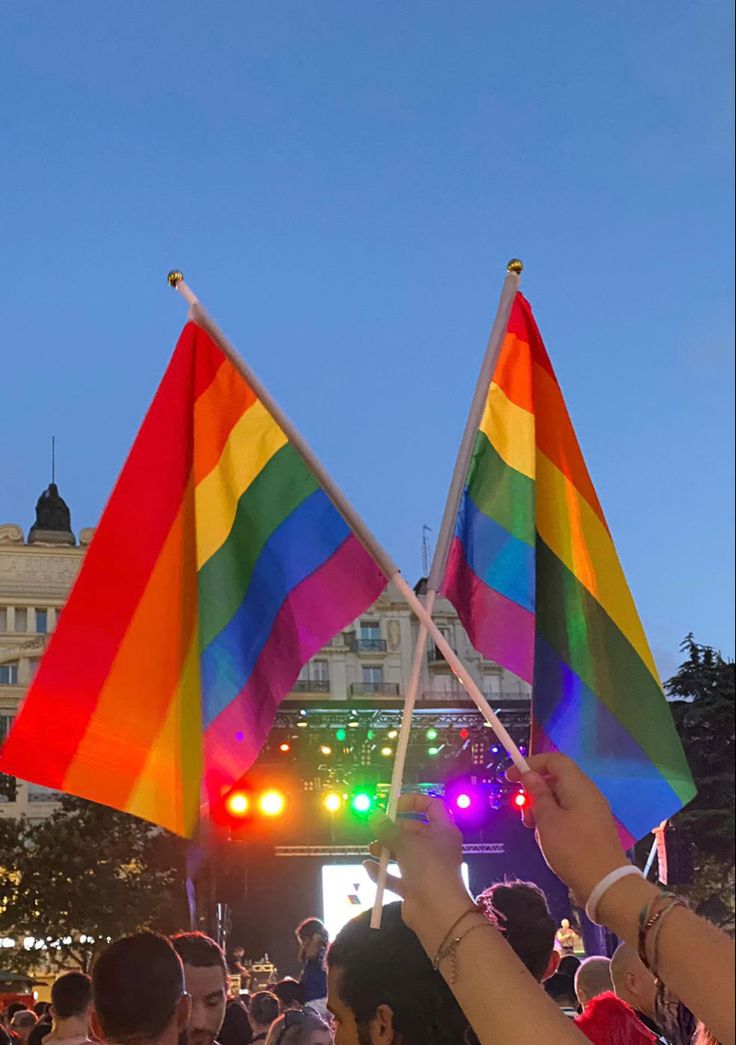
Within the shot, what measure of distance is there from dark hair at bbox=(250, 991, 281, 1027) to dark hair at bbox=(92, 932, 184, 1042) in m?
3.56

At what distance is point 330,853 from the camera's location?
27500 mm

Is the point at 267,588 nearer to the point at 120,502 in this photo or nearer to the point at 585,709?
the point at 120,502

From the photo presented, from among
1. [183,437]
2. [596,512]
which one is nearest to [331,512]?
[183,437]

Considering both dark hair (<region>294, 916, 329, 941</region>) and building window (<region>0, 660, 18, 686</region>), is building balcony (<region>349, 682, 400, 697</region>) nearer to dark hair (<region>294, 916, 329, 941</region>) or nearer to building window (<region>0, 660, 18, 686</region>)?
building window (<region>0, 660, 18, 686</region>)

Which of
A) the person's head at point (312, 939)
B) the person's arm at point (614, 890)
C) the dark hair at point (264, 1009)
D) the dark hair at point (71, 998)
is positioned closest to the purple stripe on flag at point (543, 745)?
the person's arm at point (614, 890)

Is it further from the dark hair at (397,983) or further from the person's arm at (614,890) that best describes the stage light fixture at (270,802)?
the person's arm at (614,890)

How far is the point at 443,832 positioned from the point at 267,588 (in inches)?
69.7

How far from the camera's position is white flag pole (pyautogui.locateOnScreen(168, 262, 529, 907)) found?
2.79m

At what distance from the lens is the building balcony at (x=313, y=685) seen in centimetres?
4984

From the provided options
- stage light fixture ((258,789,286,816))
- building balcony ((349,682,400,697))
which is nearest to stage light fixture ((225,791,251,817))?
stage light fixture ((258,789,286,816))

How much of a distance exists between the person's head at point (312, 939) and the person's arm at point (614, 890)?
6771 millimetres

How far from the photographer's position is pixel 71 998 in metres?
5.05

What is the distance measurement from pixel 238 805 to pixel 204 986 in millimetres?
11044

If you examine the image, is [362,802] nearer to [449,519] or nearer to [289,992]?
[289,992]
